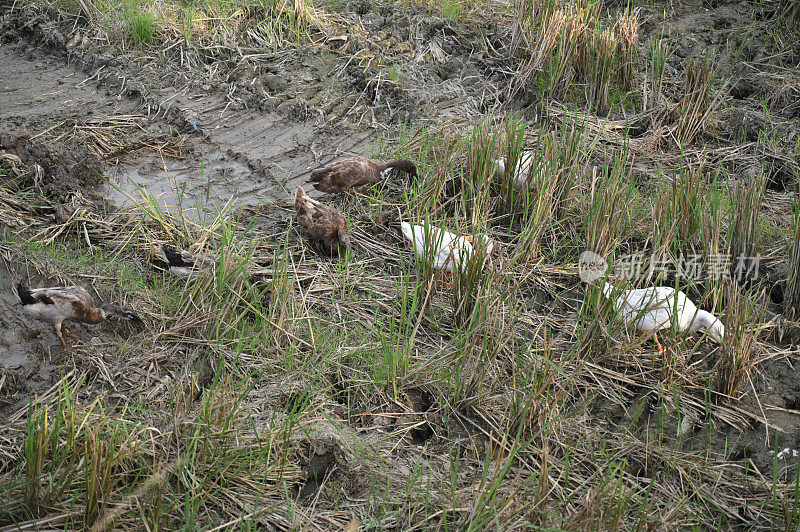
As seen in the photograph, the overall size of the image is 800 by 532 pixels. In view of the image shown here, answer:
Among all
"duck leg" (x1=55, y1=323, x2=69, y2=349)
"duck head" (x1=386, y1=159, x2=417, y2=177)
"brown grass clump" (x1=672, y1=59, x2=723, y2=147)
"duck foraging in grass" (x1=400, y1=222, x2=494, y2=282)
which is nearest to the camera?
"duck leg" (x1=55, y1=323, x2=69, y2=349)

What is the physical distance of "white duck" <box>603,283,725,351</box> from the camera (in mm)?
3174

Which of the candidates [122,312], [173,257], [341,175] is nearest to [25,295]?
[122,312]

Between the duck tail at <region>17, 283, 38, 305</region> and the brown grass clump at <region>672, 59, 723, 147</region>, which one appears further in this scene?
the brown grass clump at <region>672, 59, 723, 147</region>

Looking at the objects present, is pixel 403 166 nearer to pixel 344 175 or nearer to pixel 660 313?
pixel 344 175

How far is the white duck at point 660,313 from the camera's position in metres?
3.17

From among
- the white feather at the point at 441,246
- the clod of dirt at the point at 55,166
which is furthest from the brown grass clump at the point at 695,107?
the clod of dirt at the point at 55,166

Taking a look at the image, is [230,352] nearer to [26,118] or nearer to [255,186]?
[255,186]

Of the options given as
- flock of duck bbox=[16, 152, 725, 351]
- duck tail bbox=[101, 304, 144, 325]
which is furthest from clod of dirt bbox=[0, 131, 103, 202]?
duck tail bbox=[101, 304, 144, 325]

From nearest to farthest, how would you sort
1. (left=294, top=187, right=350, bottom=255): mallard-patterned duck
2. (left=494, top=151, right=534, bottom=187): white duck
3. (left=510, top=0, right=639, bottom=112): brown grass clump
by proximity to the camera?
(left=294, top=187, right=350, bottom=255): mallard-patterned duck < (left=494, top=151, right=534, bottom=187): white duck < (left=510, top=0, right=639, bottom=112): brown grass clump


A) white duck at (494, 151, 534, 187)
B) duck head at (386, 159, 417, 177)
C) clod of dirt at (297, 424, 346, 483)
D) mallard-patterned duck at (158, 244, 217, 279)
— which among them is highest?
white duck at (494, 151, 534, 187)

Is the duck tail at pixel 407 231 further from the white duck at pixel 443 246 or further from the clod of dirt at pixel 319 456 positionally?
the clod of dirt at pixel 319 456

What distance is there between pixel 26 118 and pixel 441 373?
3592 mm

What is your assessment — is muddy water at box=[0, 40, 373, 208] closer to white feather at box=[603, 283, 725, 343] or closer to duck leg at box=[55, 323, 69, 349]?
duck leg at box=[55, 323, 69, 349]

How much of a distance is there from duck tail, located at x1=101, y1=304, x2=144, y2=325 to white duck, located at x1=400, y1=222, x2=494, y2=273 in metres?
1.40
